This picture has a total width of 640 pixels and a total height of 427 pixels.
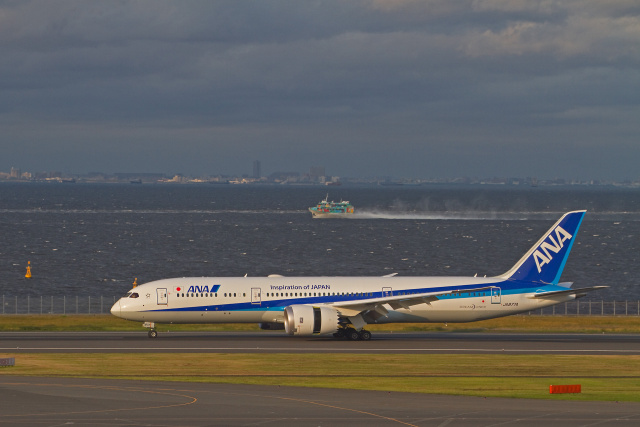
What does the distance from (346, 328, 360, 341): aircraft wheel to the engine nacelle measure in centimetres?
164

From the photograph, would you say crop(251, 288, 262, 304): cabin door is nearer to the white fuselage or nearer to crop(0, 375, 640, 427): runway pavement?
the white fuselage

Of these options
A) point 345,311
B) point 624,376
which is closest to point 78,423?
point 624,376

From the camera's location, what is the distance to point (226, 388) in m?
38.1

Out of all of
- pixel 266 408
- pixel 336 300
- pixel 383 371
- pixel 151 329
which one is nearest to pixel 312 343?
pixel 336 300

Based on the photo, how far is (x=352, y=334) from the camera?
59.1m

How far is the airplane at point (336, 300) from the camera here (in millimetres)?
58594

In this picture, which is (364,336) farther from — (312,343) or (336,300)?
(312,343)

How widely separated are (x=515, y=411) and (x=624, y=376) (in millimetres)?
13335

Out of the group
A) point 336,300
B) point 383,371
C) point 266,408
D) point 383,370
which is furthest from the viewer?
point 336,300

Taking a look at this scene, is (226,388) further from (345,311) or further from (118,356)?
(345,311)

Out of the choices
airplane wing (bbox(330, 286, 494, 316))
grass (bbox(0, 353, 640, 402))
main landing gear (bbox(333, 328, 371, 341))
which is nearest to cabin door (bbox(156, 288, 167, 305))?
grass (bbox(0, 353, 640, 402))

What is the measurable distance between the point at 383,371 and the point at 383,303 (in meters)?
13.9

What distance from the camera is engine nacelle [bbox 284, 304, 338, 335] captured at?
57.0m

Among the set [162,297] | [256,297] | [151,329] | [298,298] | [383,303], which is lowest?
[151,329]
